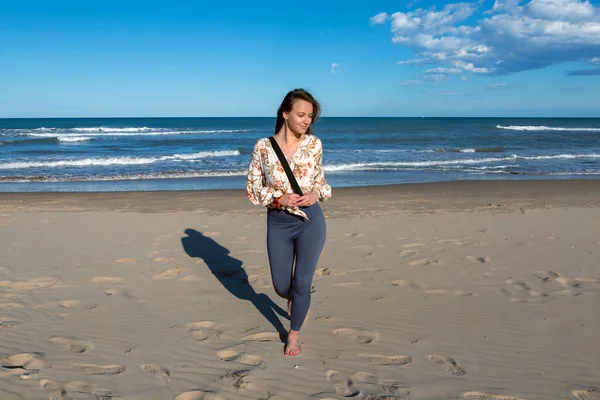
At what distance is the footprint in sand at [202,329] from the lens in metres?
3.87

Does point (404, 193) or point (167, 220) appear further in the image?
point (404, 193)

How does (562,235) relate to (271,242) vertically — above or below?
below

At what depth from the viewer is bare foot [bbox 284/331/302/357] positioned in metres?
3.52

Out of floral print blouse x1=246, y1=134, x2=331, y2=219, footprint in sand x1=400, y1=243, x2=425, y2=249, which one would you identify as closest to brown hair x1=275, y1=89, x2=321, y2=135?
floral print blouse x1=246, y1=134, x2=331, y2=219

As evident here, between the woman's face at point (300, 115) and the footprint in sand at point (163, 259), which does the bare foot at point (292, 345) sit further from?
the footprint in sand at point (163, 259)

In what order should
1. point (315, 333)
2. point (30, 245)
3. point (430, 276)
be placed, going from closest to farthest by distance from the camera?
point (315, 333)
point (430, 276)
point (30, 245)

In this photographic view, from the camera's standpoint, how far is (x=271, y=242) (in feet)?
11.3

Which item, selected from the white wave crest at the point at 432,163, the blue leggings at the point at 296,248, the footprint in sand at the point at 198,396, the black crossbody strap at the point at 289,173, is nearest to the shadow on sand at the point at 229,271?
the blue leggings at the point at 296,248

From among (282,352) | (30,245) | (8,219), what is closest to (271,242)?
(282,352)

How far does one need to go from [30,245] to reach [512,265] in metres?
6.29

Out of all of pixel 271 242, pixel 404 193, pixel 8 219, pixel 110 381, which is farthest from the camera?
pixel 404 193

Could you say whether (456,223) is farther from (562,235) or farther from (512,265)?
(512,265)

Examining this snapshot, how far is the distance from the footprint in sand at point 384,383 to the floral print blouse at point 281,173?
1.11 m

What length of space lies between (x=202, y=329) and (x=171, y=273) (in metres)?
1.68
